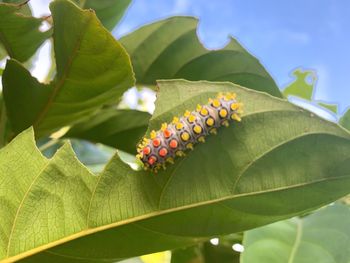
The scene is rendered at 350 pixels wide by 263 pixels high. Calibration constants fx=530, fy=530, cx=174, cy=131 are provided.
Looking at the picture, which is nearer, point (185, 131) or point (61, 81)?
point (185, 131)

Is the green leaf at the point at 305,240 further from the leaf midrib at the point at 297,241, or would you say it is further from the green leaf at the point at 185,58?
the green leaf at the point at 185,58

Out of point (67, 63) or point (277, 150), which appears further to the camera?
point (67, 63)

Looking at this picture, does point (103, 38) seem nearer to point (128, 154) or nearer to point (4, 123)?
point (4, 123)

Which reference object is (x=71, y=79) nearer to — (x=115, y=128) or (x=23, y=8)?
(x=23, y=8)

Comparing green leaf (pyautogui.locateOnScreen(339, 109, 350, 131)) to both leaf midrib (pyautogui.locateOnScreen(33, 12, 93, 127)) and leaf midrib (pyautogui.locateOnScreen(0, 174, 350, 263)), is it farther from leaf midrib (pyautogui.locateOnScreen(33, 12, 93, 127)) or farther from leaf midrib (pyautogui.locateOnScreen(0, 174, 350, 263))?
leaf midrib (pyautogui.locateOnScreen(33, 12, 93, 127))

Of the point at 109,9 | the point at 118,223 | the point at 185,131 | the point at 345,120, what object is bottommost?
the point at 118,223

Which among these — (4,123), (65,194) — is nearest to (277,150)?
(65,194)

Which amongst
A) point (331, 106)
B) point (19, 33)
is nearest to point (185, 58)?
point (19, 33)
